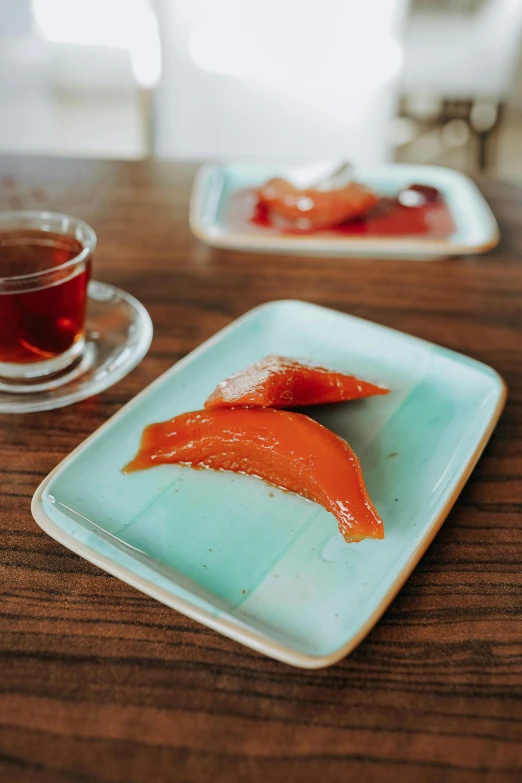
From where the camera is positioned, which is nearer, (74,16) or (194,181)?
(194,181)

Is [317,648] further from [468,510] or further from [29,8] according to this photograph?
[29,8]

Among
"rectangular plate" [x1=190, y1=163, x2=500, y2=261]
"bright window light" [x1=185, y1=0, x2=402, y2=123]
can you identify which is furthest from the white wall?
"rectangular plate" [x1=190, y1=163, x2=500, y2=261]

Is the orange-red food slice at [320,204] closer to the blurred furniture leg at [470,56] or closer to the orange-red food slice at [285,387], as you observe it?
the orange-red food slice at [285,387]

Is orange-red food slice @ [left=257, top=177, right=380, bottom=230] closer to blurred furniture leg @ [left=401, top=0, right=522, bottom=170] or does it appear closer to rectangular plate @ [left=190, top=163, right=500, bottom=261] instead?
rectangular plate @ [left=190, top=163, right=500, bottom=261]

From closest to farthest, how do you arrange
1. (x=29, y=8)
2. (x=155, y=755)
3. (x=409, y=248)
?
(x=155, y=755) → (x=409, y=248) → (x=29, y=8)

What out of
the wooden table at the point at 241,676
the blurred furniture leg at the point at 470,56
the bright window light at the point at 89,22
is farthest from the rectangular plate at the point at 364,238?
the bright window light at the point at 89,22

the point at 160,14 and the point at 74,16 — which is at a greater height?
the point at 160,14

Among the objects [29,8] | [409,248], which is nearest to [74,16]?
[29,8]
